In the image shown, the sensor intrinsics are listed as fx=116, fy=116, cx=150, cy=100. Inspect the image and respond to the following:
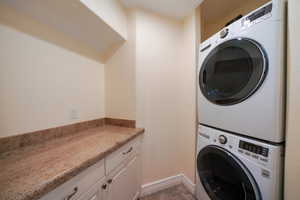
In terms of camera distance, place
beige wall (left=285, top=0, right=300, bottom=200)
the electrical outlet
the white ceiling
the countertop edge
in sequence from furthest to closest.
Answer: the white ceiling, the electrical outlet, beige wall (left=285, top=0, right=300, bottom=200), the countertop edge

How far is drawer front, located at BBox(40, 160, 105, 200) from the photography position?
20.6 inches

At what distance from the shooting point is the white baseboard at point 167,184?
1390 millimetres

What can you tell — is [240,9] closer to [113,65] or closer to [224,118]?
[224,118]

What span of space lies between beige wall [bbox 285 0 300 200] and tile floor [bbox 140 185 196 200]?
3.46 feet

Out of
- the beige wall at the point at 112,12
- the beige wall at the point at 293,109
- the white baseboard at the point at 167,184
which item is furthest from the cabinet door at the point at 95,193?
the beige wall at the point at 112,12

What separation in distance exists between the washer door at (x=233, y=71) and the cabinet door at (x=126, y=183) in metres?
0.98

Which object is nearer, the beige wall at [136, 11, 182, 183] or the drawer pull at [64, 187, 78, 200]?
the drawer pull at [64, 187, 78, 200]

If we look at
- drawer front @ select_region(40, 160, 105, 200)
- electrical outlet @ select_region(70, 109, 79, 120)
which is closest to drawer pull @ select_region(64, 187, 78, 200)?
drawer front @ select_region(40, 160, 105, 200)

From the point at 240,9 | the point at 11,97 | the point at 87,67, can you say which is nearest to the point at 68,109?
the point at 11,97

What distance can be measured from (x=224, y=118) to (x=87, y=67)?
4.76 feet

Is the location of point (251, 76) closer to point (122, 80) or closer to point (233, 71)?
point (233, 71)

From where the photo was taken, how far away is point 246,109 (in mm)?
704

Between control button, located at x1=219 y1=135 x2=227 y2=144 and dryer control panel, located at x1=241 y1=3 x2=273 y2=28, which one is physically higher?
dryer control panel, located at x1=241 y1=3 x2=273 y2=28

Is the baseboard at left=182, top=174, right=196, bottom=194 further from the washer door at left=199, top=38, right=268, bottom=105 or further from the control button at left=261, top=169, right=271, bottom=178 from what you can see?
the washer door at left=199, top=38, right=268, bottom=105
